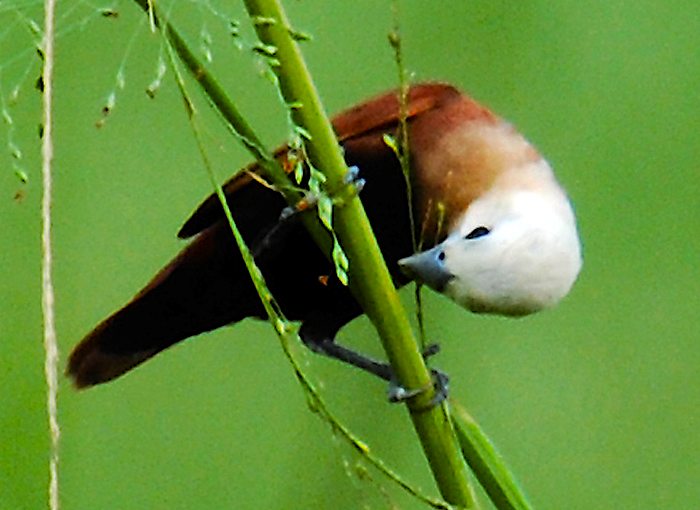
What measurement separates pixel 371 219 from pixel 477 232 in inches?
6.7

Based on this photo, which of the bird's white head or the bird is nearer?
the bird's white head

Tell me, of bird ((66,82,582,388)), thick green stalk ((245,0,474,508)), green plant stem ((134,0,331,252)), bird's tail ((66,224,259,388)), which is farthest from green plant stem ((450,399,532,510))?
bird's tail ((66,224,259,388))

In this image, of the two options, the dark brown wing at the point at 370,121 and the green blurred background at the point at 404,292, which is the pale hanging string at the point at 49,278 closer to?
the dark brown wing at the point at 370,121

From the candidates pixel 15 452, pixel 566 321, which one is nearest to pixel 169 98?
pixel 15 452

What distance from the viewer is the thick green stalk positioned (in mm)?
586

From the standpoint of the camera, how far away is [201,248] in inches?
48.8

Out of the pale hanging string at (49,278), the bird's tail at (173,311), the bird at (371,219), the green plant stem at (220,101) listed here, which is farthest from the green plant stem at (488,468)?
the bird's tail at (173,311)

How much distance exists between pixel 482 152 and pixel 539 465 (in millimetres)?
527

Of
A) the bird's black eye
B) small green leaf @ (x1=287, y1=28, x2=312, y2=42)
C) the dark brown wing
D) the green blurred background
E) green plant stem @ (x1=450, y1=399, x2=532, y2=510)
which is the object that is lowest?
the green blurred background

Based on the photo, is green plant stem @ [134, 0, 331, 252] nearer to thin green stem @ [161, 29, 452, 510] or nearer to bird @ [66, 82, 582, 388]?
thin green stem @ [161, 29, 452, 510]

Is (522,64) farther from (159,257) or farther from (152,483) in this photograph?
(152,483)

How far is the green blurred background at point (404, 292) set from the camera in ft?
4.81

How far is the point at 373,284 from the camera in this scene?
0.64 meters

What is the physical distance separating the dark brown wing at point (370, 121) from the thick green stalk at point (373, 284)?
51cm
